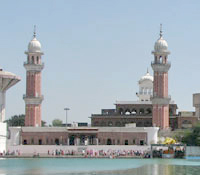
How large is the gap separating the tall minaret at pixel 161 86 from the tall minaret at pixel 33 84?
15549mm

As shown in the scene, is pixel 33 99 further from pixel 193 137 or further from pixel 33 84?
pixel 193 137

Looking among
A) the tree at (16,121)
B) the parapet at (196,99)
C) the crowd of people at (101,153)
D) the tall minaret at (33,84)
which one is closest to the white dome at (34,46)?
the tall minaret at (33,84)

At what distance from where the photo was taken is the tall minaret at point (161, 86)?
312ft

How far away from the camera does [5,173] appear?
49.7 meters

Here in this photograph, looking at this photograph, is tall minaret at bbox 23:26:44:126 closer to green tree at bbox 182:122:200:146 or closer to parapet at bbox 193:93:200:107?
green tree at bbox 182:122:200:146

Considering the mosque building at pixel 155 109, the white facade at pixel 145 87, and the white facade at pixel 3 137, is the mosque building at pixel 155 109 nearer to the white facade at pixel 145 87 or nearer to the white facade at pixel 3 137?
the white facade at pixel 145 87

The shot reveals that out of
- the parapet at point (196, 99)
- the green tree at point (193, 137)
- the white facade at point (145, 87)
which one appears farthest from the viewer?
the parapet at point (196, 99)

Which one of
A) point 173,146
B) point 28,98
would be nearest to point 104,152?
point 173,146

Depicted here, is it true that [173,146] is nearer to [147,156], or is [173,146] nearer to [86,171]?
[147,156]

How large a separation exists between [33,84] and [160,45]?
1803cm

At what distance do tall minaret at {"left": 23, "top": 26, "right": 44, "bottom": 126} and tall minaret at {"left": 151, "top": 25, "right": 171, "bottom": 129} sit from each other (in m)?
15.5

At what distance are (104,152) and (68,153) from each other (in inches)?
172

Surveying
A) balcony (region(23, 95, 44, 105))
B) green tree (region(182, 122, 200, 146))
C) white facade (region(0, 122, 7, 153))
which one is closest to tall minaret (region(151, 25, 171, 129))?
green tree (region(182, 122, 200, 146))

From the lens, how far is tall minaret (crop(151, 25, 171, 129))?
95188 millimetres
